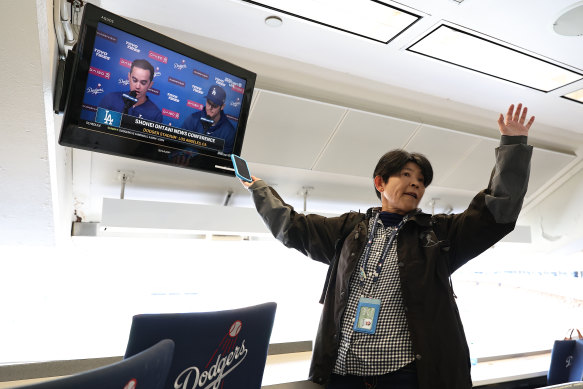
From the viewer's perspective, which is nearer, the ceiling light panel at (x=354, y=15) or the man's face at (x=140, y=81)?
the man's face at (x=140, y=81)

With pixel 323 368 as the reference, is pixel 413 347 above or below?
above

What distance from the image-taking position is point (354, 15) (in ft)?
8.07

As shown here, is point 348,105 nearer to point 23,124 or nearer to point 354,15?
point 354,15

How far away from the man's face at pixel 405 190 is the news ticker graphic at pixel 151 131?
0.90 metres

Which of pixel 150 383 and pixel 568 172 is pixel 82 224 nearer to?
pixel 150 383

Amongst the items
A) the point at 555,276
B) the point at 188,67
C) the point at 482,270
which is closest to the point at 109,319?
the point at 188,67

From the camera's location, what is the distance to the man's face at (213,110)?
2062 mm

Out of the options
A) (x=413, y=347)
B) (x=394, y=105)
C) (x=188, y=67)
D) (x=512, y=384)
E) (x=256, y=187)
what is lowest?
(x=512, y=384)

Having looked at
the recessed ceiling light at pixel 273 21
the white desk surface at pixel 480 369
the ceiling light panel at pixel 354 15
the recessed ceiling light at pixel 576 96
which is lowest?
the white desk surface at pixel 480 369

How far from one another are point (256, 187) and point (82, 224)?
95.6 inches

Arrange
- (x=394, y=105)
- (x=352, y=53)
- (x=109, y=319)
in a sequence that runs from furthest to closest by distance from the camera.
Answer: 1. (x=109, y=319)
2. (x=394, y=105)
3. (x=352, y=53)

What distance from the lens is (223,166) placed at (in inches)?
84.0

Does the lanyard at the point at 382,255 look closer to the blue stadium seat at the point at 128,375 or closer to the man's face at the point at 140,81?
the blue stadium seat at the point at 128,375

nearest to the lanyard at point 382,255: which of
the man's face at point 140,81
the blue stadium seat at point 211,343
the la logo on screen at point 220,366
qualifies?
the blue stadium seat at point 211,343
